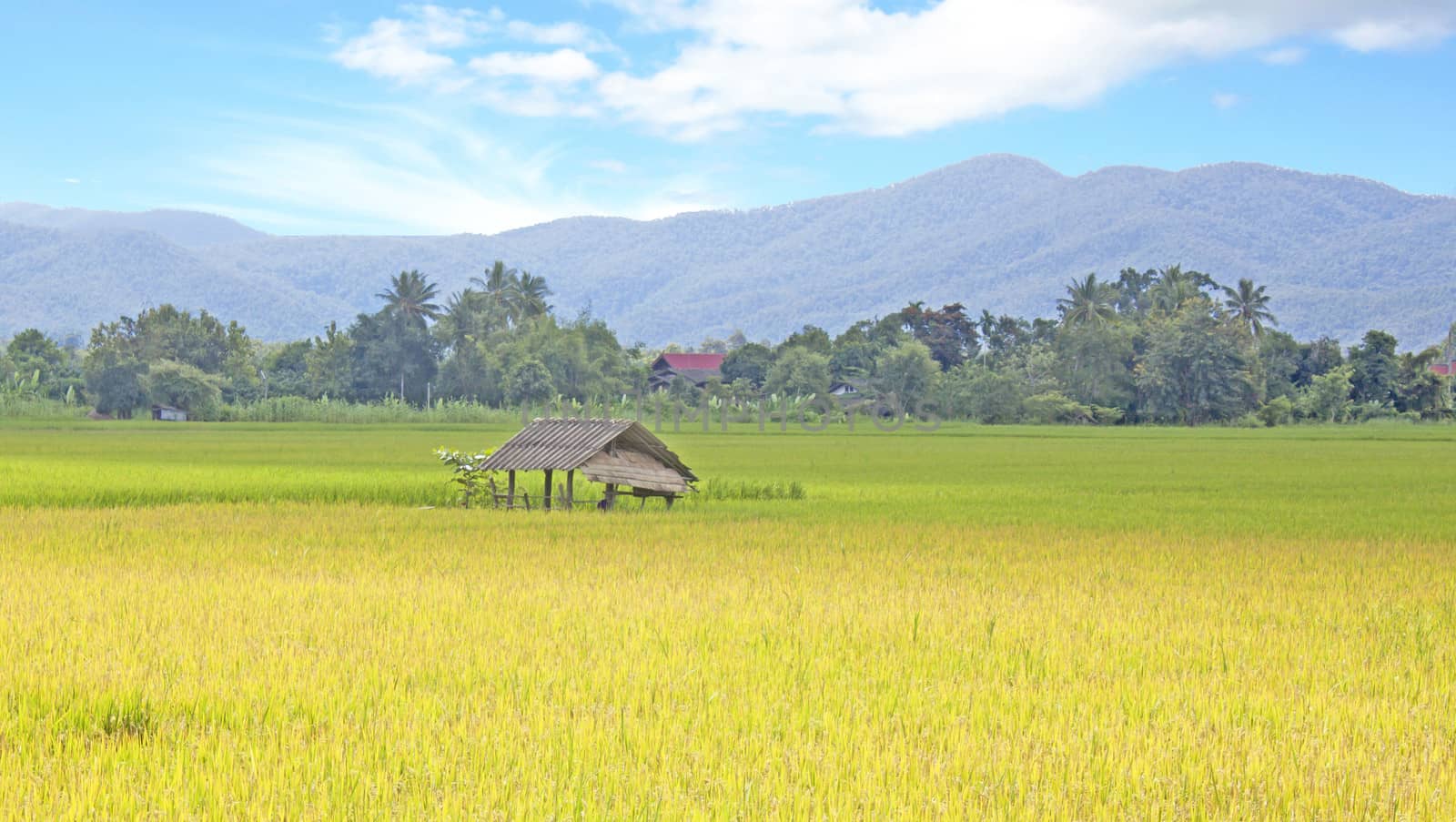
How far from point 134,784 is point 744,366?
88.3m

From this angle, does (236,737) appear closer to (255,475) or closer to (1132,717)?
(1132,717)

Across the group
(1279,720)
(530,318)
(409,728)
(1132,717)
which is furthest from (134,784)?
(530,318)

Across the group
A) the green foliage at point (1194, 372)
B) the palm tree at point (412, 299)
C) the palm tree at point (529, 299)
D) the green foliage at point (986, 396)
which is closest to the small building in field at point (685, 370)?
Answer: the palm tree at point (529, 299)

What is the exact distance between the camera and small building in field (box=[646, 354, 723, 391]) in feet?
331

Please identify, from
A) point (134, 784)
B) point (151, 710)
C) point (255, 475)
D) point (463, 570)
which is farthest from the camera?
point (255, 475)

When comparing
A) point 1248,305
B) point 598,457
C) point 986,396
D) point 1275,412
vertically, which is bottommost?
point 598,457

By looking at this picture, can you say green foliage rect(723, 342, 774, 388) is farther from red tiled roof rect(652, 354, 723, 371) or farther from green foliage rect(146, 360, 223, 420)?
green foliage rect(146, 360, 223, 420)

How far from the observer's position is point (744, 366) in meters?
92.3

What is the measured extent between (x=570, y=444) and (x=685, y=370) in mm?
92663

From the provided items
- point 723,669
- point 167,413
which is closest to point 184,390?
point 167,413

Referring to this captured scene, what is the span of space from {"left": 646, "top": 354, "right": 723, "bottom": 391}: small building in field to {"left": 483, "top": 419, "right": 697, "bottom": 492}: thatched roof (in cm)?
7518

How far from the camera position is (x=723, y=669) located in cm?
632

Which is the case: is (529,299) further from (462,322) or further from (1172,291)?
(1172,291)

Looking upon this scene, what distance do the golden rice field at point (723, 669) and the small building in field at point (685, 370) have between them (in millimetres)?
81835
